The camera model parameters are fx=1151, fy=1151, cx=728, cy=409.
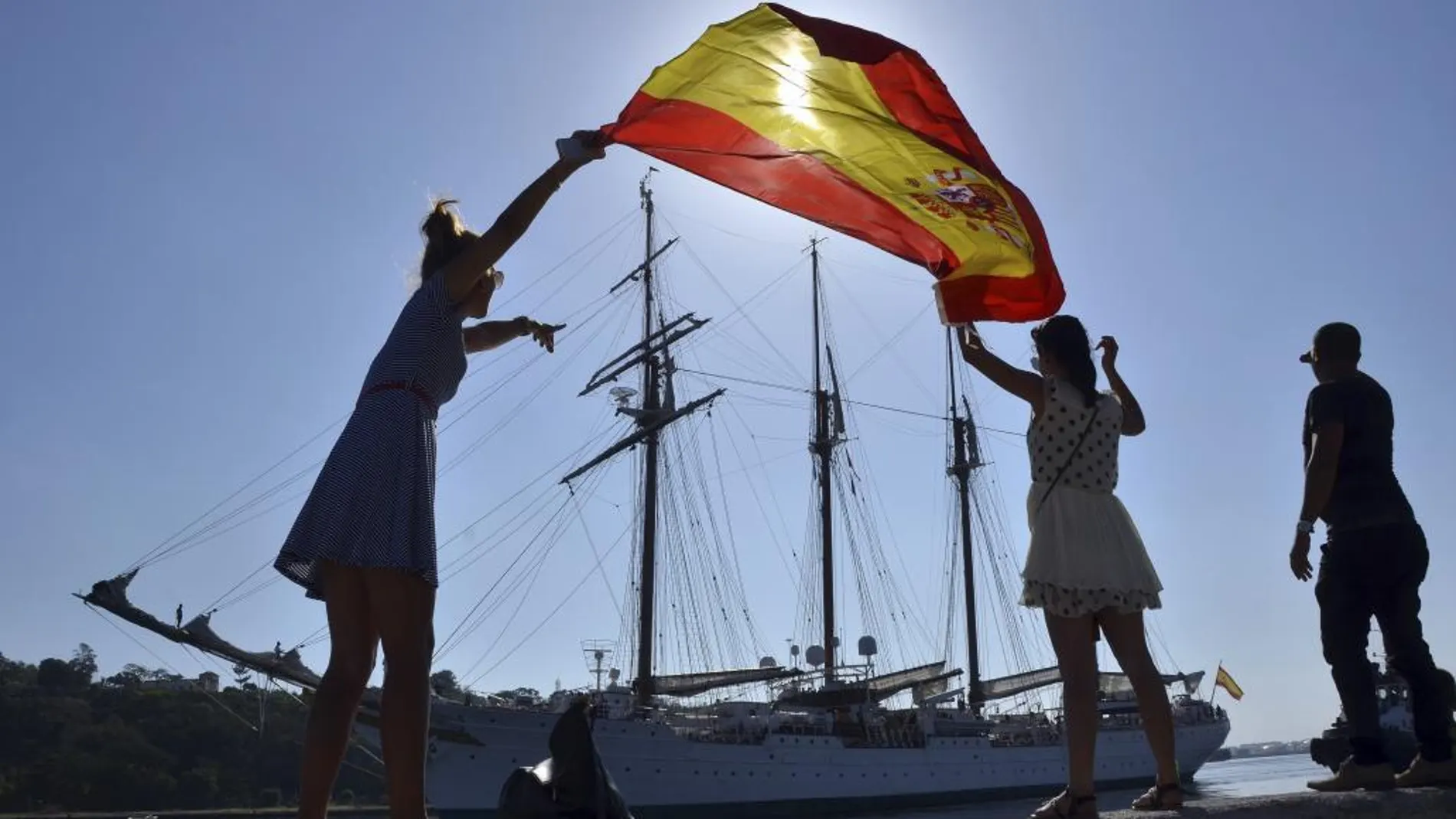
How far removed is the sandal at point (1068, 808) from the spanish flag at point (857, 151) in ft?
6.42

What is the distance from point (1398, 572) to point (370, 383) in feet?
12.6

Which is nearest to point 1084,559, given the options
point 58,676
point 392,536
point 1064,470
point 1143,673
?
point 1064,470

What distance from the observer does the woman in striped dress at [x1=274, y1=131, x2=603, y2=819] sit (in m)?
3.01

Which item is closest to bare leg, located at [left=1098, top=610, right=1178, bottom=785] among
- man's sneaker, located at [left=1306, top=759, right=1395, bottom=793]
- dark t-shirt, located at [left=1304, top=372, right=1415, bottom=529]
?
man's sneaker, located at [left=1306, top=759, right=1395, bottom=793]

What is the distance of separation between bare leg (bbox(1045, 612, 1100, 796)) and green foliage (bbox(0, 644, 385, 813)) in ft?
177

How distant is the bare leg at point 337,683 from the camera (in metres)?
3.03

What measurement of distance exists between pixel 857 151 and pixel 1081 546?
2174 millimetres

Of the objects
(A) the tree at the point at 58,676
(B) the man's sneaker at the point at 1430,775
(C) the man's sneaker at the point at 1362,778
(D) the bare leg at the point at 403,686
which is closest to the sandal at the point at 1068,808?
(C) the man's sneaker at the point at 1362,778

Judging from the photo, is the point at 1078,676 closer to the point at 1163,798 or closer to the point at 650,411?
the point at 1163,798

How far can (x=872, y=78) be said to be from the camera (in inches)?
208

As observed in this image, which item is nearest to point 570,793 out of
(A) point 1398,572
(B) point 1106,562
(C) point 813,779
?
(B) point 1106,562

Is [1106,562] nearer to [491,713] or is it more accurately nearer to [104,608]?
[104,608]

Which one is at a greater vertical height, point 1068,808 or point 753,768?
point 1068,808

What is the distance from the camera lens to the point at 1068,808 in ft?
11.1
